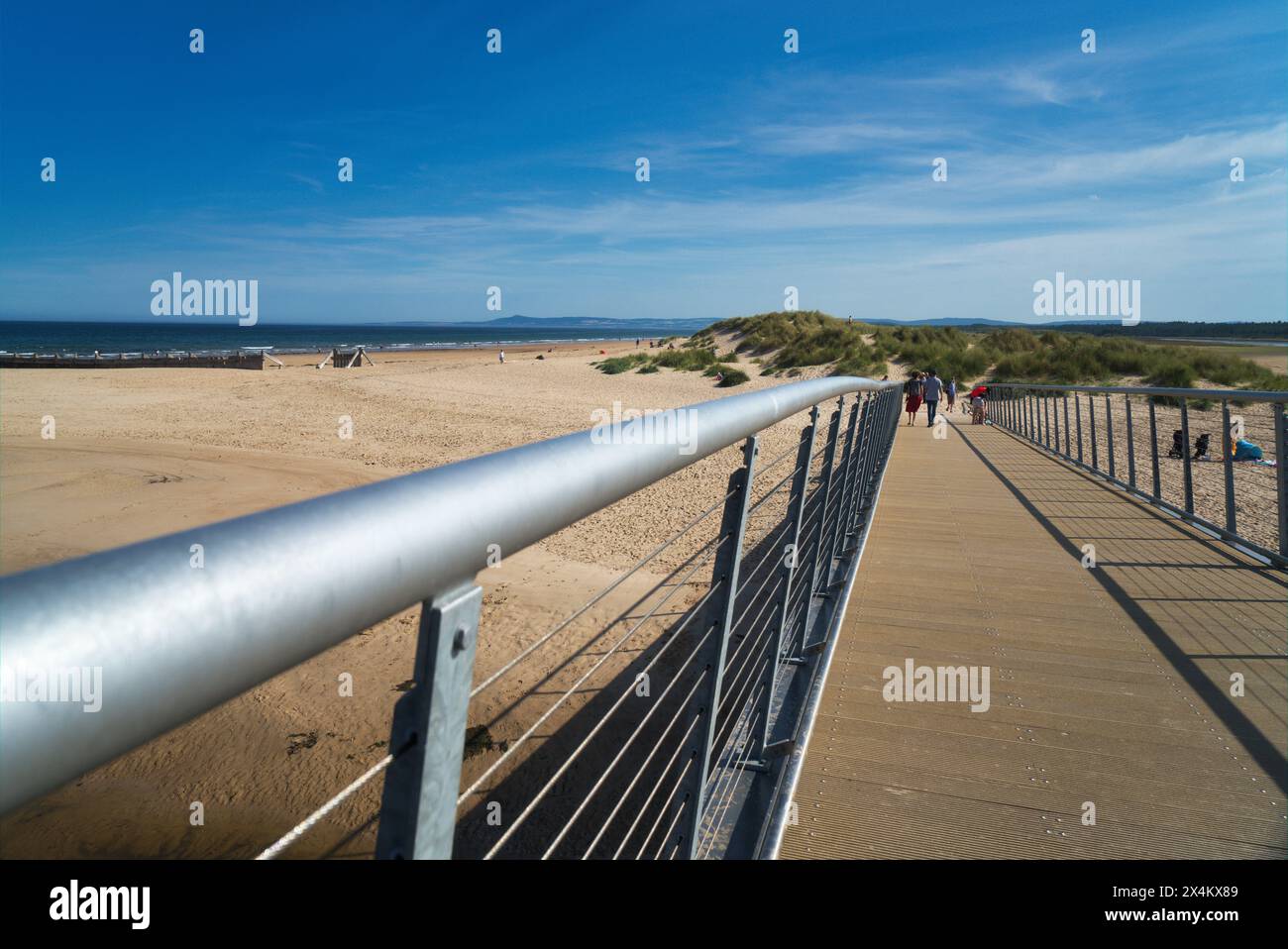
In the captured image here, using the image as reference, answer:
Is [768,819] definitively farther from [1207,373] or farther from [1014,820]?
[1207,373]

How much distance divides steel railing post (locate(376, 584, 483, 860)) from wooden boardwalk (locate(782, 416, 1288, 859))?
177 cm

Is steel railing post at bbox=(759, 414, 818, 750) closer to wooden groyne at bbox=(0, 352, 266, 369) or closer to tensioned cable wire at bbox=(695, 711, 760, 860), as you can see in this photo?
tensioned cable wire at bbox=(695, 711, 760, 860)

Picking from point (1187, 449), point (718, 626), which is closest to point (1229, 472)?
point (1187, 449)

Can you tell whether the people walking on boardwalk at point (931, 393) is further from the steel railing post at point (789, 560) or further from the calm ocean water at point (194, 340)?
the calm ocean water at point (194, 340)

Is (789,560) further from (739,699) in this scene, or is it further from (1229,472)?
(1229,472)

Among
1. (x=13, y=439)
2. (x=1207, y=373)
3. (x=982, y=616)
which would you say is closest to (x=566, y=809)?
(x=982, y=616)

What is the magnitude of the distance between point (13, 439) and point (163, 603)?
62.0 ft

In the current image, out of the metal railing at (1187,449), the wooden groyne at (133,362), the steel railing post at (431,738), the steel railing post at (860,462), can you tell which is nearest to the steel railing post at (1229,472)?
the metal railing at (1187,449)

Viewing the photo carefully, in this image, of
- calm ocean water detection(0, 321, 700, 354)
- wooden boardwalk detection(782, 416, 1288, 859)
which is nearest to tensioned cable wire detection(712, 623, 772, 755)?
wooden boardwalk detection(782, 416, 1288, 859)

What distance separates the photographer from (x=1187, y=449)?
231 inches

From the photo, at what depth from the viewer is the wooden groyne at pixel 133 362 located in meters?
33.8

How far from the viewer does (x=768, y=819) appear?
2.32 m

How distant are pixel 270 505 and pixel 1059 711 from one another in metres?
10.3

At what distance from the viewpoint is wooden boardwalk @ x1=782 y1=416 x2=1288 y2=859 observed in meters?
2.39
